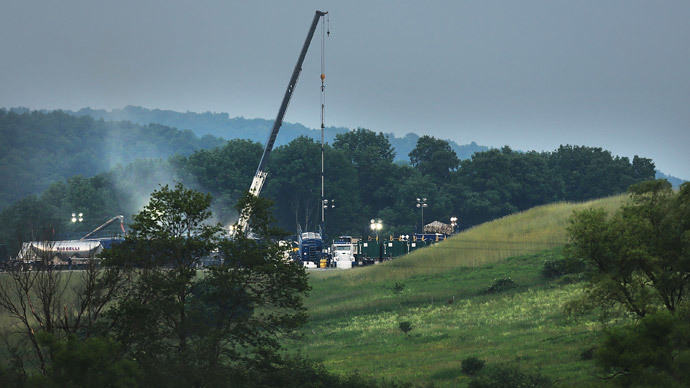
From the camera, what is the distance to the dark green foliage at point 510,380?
128 feet

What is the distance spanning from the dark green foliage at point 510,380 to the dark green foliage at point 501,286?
104ft

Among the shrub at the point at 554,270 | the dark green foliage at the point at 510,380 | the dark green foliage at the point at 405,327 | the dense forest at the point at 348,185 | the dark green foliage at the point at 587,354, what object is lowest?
the dark green foliage at the point at 510,380

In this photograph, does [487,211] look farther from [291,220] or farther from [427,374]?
[427,374]

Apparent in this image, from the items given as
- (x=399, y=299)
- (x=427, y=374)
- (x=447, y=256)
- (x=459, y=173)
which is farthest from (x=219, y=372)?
(x=459, y=173)

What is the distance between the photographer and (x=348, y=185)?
584 feet

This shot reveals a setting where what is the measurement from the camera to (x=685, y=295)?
36.3 meters

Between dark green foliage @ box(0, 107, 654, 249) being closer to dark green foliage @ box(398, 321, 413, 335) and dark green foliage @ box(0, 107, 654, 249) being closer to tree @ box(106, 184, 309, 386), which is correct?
dark green foliage @ box(398, 321, 413, 335)

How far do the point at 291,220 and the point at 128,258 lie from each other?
146921 millimetres

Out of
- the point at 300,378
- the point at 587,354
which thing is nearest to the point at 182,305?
the point at 300,378

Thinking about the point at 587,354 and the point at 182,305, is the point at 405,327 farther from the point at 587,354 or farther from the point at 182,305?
the point at 182,305

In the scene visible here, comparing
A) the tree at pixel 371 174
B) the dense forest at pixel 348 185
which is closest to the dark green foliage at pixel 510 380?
the dense forest at pixel 348 185

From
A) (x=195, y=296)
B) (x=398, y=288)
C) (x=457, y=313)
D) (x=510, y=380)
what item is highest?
(x=195, y=296)

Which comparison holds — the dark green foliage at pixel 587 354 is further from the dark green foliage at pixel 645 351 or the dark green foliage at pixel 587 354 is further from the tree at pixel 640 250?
the dark green foliage at pixel 645 351

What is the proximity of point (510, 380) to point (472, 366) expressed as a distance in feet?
17.4
